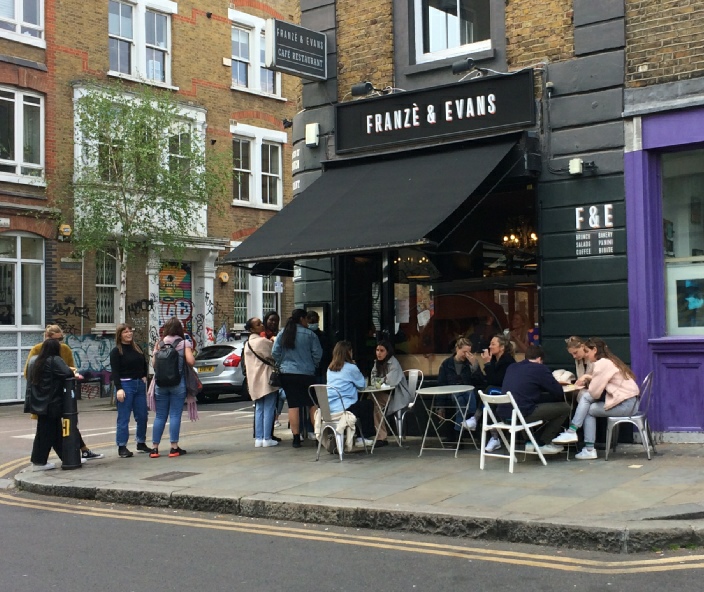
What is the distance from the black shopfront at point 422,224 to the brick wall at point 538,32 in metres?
0.33

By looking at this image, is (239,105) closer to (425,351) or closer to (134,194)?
(134,194)

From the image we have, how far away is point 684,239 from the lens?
10984mm

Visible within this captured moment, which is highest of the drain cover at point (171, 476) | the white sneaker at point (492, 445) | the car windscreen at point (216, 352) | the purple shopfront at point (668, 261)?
the purple shopfront at point (668, 261)

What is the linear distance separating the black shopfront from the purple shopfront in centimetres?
128

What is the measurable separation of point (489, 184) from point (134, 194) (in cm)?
1383

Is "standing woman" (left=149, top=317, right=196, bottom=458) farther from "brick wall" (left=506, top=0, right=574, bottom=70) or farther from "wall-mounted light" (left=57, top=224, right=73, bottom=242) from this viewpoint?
"wall-mounted light" (left=57, top=224, right=73, bottom=242)

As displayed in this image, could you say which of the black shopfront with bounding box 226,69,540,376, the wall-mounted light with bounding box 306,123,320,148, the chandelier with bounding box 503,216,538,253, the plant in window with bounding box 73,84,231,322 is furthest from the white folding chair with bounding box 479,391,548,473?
the plant in window with bounding box 73,84,231,322

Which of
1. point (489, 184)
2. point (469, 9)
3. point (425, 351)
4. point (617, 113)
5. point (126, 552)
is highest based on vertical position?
point (469, 9)

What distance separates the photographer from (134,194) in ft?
76.2

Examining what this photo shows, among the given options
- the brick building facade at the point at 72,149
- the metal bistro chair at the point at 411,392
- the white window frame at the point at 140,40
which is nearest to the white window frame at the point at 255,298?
the brick building facade at the point at 72,149

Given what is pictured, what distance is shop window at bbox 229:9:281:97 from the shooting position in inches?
1128

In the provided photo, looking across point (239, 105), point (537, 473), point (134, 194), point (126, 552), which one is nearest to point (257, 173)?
point (239, 105)

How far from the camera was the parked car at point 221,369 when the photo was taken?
2152 centimetres

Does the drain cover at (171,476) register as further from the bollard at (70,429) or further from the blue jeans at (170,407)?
the bollard at (70,429)
